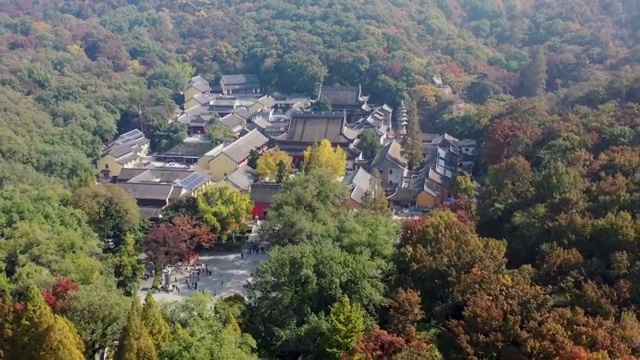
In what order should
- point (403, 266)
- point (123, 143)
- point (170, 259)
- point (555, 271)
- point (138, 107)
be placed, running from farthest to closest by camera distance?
point (138, 107) < point (123, 143) < point (170, 259) < point (403, 266) < point (555, 271)

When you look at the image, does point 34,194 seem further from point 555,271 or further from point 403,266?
point 555,271

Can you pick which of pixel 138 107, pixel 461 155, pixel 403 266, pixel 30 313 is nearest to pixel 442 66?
pixel 461 155

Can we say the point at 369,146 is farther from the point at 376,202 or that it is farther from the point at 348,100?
the point at 376,202

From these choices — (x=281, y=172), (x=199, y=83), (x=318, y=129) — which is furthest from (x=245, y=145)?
(x=199, y=83)

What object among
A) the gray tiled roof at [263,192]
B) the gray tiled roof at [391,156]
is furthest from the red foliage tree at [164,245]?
the gray tiled roof at [391,156]

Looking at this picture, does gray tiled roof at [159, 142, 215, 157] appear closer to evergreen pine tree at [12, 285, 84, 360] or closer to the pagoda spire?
the pagoda spire

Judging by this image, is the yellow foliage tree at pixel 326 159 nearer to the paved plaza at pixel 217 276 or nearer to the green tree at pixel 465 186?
the green tree at pixel 465 186
